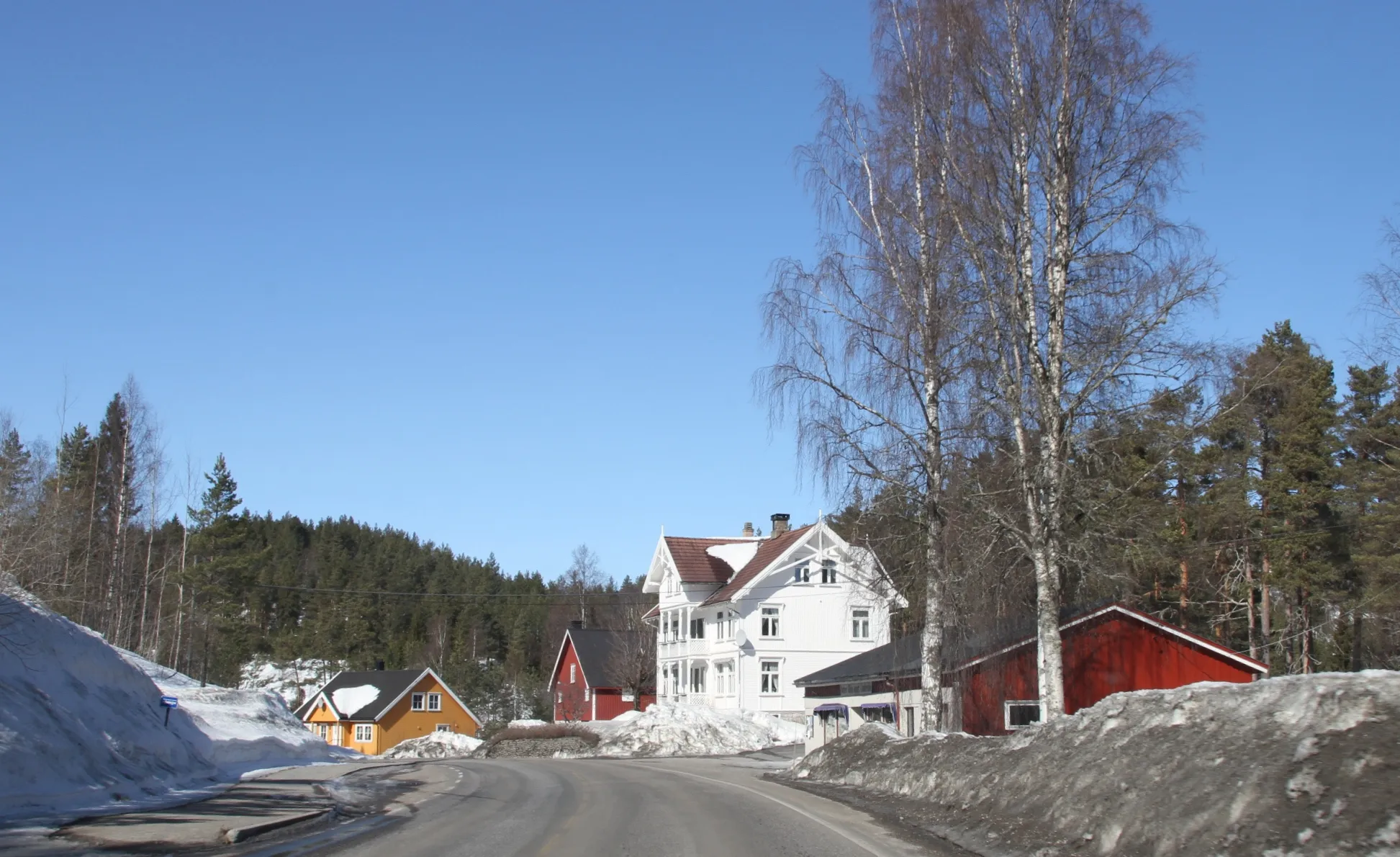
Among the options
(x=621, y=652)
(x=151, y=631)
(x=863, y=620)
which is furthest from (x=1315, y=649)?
(x=151, y=631)

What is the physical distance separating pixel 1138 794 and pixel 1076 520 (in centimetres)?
967

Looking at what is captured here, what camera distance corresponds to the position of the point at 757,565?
58.9 meters

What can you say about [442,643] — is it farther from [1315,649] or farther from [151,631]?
[1315,649]

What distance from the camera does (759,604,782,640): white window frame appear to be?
188ft

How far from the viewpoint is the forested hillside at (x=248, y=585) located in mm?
53031

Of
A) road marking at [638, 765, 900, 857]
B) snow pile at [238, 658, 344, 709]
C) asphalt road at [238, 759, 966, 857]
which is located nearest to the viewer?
road marking at [638, 765, 900, 857]

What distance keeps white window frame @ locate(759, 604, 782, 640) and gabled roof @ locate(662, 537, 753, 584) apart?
16.3 ft

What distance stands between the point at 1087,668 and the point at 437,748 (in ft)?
115

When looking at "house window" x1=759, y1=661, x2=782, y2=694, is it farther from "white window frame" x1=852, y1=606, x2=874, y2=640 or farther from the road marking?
the road marking

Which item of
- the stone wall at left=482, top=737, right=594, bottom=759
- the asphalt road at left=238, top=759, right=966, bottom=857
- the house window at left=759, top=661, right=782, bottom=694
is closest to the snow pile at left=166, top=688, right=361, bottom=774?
the stone wall at left=482, top=737, right=594, bottom=759

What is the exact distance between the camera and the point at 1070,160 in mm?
19844

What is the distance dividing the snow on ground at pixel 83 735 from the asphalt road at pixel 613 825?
4895mm

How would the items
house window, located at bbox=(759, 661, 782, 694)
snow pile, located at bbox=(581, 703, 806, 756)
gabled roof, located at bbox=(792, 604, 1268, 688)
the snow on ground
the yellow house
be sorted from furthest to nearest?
1. the yellow house
2. house window, located at bbox=(759, 661, 782, 694)
3. snow pile, located at bbox=(581, 703, 806, 756)
4. gabled roof, located at bbox=(792, 604, 1268, 688)
5. the snow on ground

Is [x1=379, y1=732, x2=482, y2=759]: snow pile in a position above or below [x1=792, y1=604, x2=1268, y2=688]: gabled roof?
below
